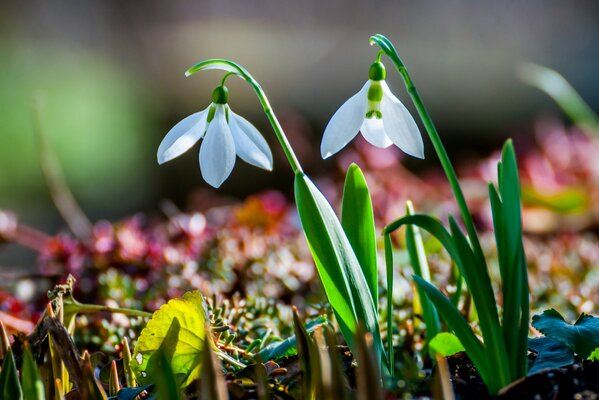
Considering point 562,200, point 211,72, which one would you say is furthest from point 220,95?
point 211,72

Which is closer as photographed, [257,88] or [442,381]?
[442,381]

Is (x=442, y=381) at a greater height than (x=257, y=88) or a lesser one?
lesser

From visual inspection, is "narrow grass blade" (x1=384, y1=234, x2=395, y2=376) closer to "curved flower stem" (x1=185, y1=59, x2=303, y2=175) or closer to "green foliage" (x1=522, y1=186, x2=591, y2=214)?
"curved flower stem" (x1=185, y1=59, x2=303, y2=175)

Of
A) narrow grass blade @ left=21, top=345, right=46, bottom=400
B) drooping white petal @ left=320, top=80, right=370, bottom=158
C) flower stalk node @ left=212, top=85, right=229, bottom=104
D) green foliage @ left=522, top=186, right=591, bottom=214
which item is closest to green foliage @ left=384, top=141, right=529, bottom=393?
drooping white petal @ left=320, top=80, right=370, bottom=158

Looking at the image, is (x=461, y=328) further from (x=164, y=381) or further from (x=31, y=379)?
(x=31, y=379)

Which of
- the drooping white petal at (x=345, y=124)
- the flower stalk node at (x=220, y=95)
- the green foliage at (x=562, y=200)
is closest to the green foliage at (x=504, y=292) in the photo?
the drooping white petal at (x=345, y=124)

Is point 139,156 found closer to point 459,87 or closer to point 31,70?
point 31,70
